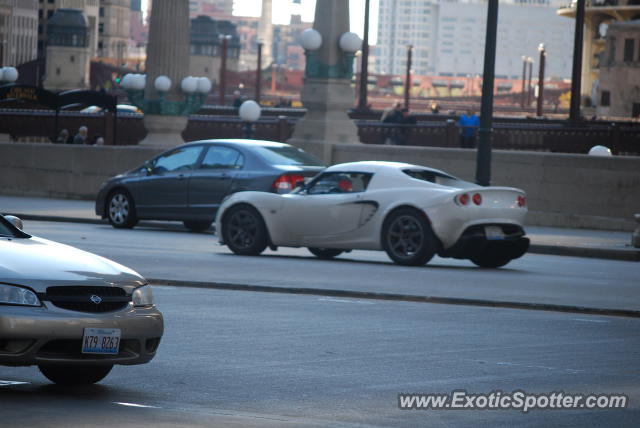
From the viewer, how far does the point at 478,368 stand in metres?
10.1

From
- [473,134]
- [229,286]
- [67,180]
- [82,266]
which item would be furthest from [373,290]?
[473,134]

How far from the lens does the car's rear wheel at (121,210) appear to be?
24219mm

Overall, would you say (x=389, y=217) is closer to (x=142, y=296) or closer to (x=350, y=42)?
(x=142, y=296)

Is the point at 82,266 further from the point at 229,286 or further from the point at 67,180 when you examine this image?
the point at 67,180

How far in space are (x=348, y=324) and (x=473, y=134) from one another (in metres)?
25.1

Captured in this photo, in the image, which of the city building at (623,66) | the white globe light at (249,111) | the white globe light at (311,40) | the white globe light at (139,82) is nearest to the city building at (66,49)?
the city building at (623,66)

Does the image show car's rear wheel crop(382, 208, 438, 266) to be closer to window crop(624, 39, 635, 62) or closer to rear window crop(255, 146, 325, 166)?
rear window crop(255, 146, 325, 166)

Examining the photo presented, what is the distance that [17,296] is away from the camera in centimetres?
814

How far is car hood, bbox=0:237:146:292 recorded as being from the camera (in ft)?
27.0

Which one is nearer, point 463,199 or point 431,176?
point 463,199

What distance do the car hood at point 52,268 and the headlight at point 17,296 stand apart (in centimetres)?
3

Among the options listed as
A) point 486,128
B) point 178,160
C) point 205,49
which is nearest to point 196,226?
point 178,160

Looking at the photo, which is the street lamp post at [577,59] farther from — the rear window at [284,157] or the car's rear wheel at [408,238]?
the car's rear wheel at [408,238]

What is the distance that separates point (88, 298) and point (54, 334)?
1.13 feet
